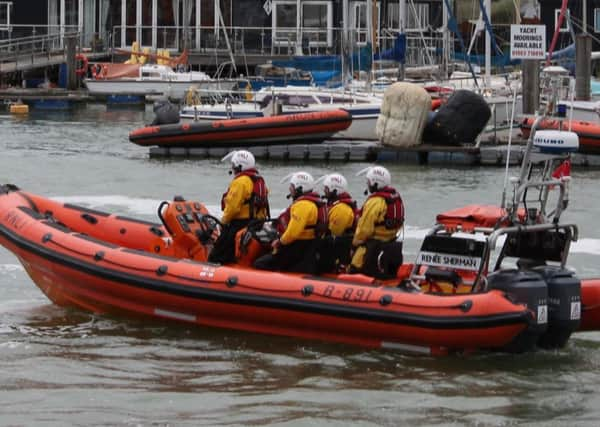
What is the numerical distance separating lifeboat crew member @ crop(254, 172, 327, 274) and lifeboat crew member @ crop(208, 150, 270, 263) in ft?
1.52

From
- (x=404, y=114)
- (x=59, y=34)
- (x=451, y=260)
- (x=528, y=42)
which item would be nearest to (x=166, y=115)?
(x=404, y=114)

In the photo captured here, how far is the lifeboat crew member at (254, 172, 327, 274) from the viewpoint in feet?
32.1

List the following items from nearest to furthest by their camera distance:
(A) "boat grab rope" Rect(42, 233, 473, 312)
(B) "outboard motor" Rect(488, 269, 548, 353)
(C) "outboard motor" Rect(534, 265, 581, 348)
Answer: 1. (B) "outboard motor" Rect(488, 269, 548, 353)
2. (C) "outboard motor" Rect(534, 265, 581, 348)
3. (A) "boat grab rope" Rect(42, 233, 473, 312)

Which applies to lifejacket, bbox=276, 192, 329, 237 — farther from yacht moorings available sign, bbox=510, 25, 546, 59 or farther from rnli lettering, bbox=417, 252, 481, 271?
yacht moorings available sign, bbox=510, 25, 546, 59

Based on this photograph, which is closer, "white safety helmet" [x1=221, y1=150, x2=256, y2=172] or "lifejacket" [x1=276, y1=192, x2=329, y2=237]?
"lifejacket" [x1=276, y1=192, x2=329, y2=237]

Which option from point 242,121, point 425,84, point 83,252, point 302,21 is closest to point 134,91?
point 302,21

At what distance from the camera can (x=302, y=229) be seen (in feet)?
32.1

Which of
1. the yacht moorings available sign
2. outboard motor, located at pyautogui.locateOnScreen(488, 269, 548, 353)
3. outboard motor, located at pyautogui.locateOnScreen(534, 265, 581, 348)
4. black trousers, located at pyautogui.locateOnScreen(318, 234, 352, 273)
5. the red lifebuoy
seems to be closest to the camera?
outboard motor, located at pyautogui.locateOnScreen(488, 269, 548, 353)

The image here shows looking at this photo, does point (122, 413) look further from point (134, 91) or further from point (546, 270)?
point (134, 91)

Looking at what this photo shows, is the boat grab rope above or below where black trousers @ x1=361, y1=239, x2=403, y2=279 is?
below

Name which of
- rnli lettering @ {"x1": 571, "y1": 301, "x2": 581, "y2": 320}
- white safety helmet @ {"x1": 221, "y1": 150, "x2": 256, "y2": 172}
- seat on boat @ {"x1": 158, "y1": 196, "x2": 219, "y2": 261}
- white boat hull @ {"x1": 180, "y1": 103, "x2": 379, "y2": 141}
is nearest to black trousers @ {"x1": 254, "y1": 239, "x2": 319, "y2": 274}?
white safety helmet @ {"x1": 221, "y1": 150, "x2": 256, "y2": 172}

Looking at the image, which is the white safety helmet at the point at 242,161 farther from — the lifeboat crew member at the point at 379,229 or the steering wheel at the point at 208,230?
the lifeboat crew member at the point at 379,229

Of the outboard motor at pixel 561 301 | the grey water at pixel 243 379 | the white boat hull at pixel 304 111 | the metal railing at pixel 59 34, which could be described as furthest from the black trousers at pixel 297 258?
the metal railing at pixel 59 34

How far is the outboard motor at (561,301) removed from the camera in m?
8.93
